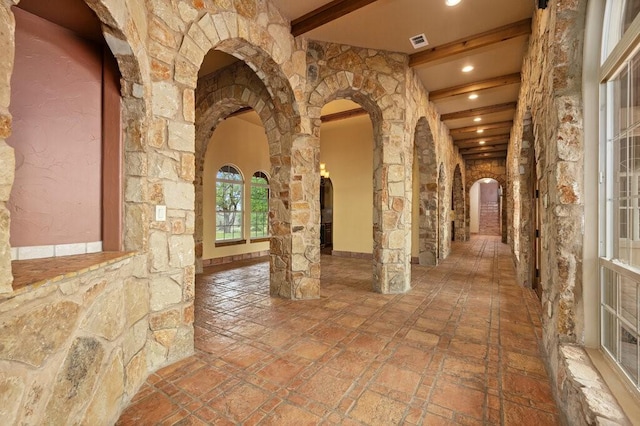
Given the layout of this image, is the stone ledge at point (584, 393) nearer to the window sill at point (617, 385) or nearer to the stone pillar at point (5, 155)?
the window sill at point (617, 385)

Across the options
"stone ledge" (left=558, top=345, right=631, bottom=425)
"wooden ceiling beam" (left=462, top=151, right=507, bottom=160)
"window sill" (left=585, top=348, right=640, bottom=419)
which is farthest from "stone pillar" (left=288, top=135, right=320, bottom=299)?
"wooden ceiling beam" (left=462, top=151, right=507, bottom=160)

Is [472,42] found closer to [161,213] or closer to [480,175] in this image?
[161,213]

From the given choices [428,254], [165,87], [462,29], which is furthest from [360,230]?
[165,87]

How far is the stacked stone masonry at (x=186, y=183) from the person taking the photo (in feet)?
3.79

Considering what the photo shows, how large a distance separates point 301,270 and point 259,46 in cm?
249

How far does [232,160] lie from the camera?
6578 mm

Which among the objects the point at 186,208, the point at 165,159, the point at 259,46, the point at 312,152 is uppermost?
the point at 259,46

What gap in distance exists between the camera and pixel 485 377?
6.58 ft

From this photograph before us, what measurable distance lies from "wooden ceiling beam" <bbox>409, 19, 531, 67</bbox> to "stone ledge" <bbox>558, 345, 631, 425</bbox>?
3251 millimetres

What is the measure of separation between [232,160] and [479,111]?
17.4 feet

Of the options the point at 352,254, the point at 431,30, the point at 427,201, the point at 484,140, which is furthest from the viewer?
the point at 484,140

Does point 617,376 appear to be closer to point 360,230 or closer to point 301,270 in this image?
point 301,270

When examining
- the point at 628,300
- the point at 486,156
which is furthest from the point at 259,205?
the point at 486,156

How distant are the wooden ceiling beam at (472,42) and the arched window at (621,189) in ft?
6.74
